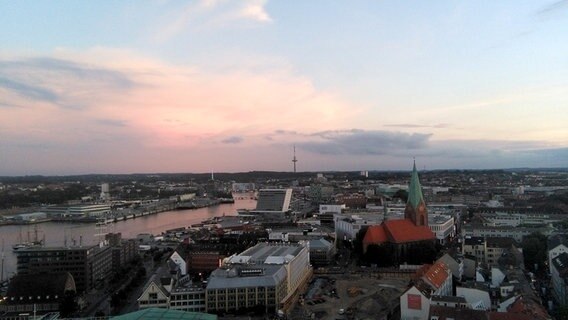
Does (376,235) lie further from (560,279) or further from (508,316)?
(508,316)

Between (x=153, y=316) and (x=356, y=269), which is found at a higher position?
(x=153, y=316)

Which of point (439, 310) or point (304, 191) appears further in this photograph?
point (304, 191)

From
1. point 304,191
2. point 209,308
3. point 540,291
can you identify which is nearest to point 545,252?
point 540,291

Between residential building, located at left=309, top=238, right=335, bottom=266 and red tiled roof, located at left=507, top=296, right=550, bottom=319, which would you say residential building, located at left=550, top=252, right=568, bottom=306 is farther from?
residential building, located at left=309, top=238, right=335, bottom=266

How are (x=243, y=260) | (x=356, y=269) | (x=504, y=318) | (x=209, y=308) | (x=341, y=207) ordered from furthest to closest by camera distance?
(x=341, y=207), (x=356, y=269), (x=243, y=260), (x=209, y=308), (x=504, y=318)

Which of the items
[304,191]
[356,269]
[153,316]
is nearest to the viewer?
[153,316]

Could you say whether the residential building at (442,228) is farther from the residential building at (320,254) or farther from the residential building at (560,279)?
the residential building at (560,279)

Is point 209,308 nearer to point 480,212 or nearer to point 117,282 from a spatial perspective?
point 117,282
